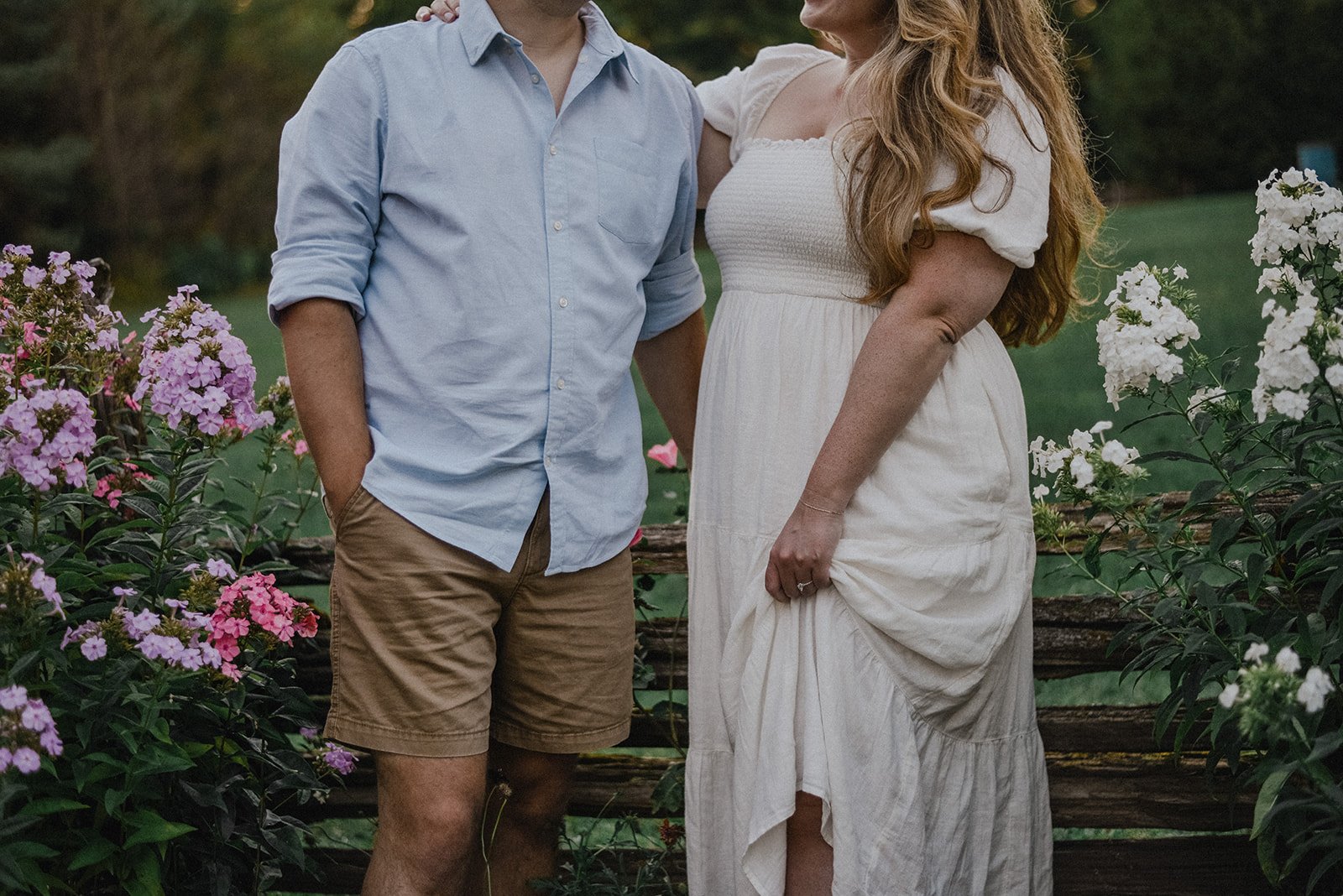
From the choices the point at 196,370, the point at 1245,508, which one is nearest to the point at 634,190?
the point at 196,370

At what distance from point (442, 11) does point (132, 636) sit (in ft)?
4.44

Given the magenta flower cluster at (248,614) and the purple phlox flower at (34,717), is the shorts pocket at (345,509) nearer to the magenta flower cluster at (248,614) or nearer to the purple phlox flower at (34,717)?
the magenta flower cluster at (248,614)

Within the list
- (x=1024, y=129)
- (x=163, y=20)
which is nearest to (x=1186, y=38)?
(x=163, y=20)

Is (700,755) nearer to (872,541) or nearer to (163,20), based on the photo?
Answer: (872,541)

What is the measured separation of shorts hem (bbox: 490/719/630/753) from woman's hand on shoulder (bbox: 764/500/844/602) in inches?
19.9

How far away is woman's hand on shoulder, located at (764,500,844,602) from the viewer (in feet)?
8.20

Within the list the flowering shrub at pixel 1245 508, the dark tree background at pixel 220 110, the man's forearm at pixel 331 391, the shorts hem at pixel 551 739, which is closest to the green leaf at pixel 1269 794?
the flowering shrub at pixel 1245 508

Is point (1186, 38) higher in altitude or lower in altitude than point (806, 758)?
higher

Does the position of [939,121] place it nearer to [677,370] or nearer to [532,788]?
[677,370]

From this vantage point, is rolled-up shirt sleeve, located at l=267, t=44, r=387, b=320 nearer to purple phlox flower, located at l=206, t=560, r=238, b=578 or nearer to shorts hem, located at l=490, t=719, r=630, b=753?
purple phlox flower, located at l=206, t=560, r=238, b=578

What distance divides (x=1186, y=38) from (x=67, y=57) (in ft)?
79.1

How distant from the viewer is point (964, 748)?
103 inches

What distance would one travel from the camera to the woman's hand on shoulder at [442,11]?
259 centimetres

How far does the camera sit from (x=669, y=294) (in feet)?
A: 9.66
